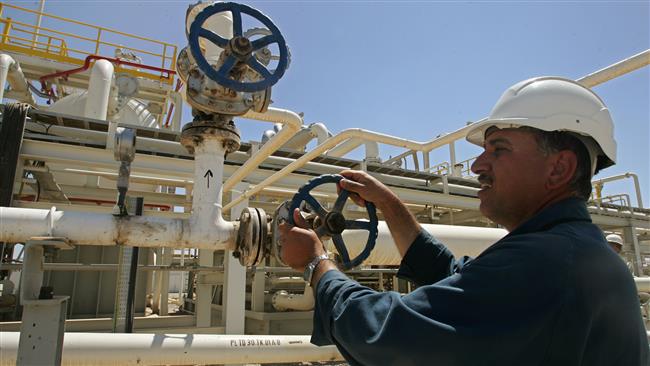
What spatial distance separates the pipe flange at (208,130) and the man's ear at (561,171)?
1.12m

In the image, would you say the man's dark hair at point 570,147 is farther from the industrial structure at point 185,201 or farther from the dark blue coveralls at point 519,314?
the industrial structure at point 185,201

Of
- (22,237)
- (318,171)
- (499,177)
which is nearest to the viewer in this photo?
(499,177)

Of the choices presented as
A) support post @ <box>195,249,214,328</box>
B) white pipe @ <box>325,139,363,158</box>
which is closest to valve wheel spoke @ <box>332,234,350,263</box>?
support post @ <box>195,249,214,328</box>

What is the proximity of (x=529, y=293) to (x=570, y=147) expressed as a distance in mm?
393

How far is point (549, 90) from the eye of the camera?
35.4 inches

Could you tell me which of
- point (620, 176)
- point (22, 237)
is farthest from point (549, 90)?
point (620, 176)

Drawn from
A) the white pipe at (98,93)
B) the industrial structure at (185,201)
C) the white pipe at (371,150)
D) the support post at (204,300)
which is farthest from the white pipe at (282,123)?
the white pipe at (98,93)

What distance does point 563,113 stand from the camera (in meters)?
0.83

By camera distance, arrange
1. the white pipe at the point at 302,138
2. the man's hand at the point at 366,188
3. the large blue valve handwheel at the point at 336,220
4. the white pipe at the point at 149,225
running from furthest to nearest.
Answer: the white pipe at the point at 302,138
the white pipe at the point at 149,225
the man's hand at the point at 366,188
the large blue valve handwheel at the point at 336,220

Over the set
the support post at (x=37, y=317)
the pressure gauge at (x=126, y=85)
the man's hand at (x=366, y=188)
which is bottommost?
the support post at (x=37, y=317)

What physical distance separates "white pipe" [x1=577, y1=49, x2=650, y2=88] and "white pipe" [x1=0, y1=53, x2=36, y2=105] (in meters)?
4.66

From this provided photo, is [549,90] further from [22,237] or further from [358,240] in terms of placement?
[22,237]

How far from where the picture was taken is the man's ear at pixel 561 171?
2.60ft

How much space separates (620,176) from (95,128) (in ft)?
24.0
